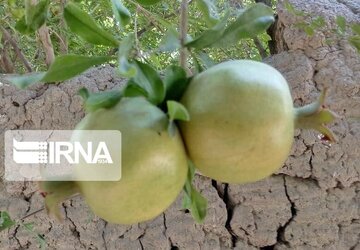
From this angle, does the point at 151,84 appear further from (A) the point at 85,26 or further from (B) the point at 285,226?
(B) the point at 285,226

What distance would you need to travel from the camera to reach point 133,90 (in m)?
0.58

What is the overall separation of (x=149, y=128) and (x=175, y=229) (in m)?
1.64

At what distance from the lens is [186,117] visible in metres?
0.52

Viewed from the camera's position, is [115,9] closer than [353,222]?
Yes

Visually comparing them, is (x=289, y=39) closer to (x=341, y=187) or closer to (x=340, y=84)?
(x=340, y=84)

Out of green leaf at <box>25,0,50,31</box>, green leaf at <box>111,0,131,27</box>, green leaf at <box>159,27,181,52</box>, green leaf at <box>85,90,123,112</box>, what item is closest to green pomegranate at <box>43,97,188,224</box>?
green leaf at <box>85,90,123,112</box>

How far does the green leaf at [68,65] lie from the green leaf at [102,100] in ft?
0.26

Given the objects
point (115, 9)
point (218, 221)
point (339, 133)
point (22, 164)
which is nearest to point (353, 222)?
point (339, 133)

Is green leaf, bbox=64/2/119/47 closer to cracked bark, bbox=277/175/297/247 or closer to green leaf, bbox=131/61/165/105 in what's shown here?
green leaf, bbox=131/61/165/105

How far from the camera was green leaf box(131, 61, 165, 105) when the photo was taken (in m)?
0.59

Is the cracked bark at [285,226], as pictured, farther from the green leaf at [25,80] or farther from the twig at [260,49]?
the green leaf at [25,80]

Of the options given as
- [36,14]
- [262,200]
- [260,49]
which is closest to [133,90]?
[36,14]

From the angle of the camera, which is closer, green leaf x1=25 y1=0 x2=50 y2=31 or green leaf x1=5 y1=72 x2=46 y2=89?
green leaf x1=5 y1=72 x2=46 y2=89

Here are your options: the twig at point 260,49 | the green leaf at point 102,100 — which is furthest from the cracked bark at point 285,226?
the green leaf at point 102,100
